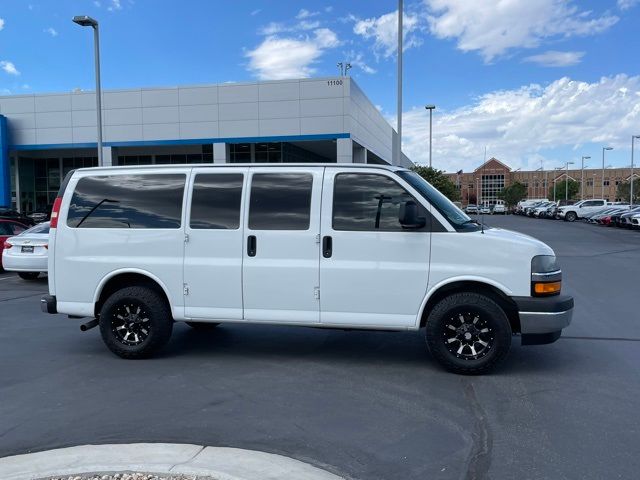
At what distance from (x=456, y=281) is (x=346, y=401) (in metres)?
1.69

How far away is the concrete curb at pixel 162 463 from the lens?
3.87 m

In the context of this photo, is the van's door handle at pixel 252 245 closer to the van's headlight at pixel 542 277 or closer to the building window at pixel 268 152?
the van's headlight at pixel 542 277

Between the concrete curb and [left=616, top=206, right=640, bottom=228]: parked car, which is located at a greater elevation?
[left=616, top=206, right=640, bottom=228]: parked car

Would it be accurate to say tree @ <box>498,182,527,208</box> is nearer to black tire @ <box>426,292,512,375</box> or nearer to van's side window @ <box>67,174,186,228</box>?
black tire @ <box>426,292,512,375</box>

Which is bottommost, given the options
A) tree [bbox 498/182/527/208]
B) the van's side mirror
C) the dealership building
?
the van's side mirror

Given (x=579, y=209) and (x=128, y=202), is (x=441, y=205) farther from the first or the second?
(x=579, y=209)

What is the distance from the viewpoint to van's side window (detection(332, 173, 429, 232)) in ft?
20.2

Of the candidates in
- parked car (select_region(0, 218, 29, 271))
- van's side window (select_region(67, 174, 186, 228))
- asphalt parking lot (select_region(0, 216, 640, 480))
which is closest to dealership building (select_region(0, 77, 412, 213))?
parked car (select_region(0, 218, 29, 271))

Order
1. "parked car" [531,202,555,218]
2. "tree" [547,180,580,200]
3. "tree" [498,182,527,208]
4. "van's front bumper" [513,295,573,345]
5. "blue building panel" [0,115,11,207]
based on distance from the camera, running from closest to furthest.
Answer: "van's front bumper" [513,295,573,345], "blue building panel" [0,115,11,207], "parked car" [531,202,555,218], "tree" [498,182,527,208], "tree" [547,180,580,200]

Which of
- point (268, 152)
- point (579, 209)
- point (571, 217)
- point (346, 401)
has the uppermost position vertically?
point (268, 152)

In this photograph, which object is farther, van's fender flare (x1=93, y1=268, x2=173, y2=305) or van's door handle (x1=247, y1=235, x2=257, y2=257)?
van's fender flare (x1=93, y1=268, x2=173, y2=305)

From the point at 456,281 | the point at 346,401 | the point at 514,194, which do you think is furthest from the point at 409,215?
the point at 514,194

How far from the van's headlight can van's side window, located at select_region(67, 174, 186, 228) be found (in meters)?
3.86

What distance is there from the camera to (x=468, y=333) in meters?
5.98
